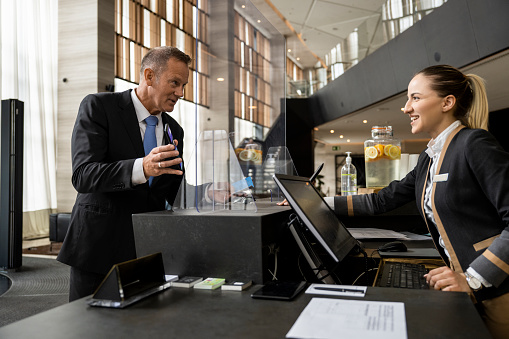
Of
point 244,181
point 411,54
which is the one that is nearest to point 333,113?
point 411,54

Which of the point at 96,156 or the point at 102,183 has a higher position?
the point at 96,156

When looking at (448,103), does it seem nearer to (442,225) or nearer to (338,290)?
(442,225)

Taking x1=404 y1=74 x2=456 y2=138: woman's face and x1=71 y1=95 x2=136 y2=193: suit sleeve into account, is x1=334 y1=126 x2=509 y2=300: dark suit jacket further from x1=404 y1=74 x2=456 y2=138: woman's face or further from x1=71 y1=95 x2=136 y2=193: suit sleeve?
x1=71 y1=95 x2=136 y2=193: suit sleeve

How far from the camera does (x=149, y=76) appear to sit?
1785mm

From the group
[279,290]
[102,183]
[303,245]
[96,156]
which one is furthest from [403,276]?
[96,156]

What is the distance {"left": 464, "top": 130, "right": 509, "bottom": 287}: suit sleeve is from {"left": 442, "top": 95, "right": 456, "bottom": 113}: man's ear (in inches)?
7.1

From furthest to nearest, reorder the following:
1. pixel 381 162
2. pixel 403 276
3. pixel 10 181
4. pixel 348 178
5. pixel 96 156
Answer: pixel 10 181 → pixel 348 178 → pixel 381 162 → pixel 96 156 → pixel 403 276

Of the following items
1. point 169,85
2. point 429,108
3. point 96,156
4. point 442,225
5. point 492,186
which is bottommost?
point 442,225

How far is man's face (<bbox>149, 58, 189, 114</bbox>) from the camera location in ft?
5.75

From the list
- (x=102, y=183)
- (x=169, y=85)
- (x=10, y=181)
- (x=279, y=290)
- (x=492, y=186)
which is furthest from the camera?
(x=10, y=181)

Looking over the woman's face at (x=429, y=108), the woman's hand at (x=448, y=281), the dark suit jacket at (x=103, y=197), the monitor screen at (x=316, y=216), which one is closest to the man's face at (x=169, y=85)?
the dark suit jacket at (x=103, y=197)

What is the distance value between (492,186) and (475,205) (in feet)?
0.33

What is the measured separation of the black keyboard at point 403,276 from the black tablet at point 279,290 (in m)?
0.31

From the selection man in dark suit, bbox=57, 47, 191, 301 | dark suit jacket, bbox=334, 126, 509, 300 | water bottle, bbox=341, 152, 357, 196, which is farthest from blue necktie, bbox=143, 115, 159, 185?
water bottle, bbox=341, 152, 357, 196
